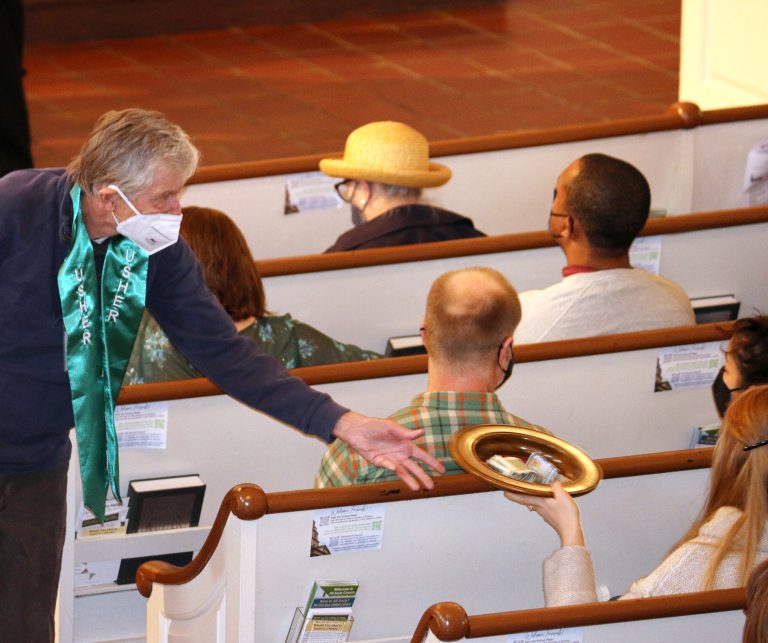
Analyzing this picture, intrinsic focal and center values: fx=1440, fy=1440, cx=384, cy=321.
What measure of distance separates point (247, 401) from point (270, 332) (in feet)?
2.97

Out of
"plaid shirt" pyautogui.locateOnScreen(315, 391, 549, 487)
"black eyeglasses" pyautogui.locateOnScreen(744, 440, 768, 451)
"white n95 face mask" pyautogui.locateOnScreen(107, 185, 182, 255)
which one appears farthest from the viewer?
"plaid shirt" pyautogui.locateOnScreen(315, 391, 549, 487)

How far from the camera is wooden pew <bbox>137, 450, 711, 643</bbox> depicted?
9.11 ft

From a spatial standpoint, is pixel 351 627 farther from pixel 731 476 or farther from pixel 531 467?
pixel 731 476

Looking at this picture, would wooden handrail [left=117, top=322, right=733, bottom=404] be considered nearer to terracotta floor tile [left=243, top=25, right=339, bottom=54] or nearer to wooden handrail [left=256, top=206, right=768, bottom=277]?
wooden handrail [left=256, top=206, right=768, bottom=277]

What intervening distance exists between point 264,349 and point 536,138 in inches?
73.2

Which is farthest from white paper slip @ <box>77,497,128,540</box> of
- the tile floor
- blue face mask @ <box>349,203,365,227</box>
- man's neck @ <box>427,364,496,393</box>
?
the tile floor

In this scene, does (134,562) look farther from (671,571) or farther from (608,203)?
(608,203)

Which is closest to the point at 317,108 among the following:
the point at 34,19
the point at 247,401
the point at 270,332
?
the point at 34,19

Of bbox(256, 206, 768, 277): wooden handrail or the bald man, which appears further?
bbox(256, 206, 768, 277): wooden handrail

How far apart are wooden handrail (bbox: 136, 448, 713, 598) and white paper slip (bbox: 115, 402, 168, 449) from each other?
38 cm

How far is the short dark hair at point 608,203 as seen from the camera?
13.6 ft

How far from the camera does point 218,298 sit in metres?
3.89

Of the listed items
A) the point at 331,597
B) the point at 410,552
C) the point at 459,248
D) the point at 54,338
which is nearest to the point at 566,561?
the point at 410,552

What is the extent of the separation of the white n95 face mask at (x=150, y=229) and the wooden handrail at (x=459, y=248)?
1.43 metres
